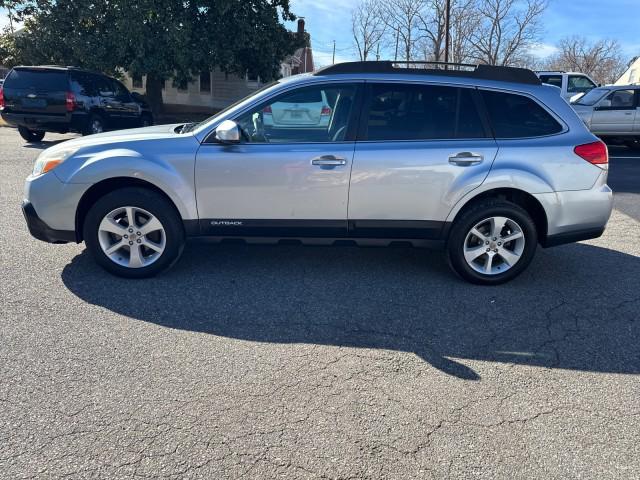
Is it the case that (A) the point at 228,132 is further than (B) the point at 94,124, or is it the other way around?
(B) the point at 94,124

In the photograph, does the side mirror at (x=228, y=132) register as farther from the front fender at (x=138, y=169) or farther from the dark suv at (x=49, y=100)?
the dark suv at (x=49, y=100)

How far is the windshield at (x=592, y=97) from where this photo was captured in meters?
13.8

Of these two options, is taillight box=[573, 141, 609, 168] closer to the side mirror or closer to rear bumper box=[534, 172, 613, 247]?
rear bumper box=[534, 172, 613, 247]

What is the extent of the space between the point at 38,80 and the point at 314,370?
1172 cm

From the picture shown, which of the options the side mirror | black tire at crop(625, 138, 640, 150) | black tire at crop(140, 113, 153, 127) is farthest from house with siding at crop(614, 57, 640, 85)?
the side mirror

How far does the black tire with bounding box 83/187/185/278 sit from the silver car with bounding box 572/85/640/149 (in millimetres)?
12676

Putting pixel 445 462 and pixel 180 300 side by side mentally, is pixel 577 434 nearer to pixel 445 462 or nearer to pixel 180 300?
pixel 445 462

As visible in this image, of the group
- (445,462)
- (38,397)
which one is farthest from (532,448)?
(38,397)

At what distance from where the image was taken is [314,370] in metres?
3.19

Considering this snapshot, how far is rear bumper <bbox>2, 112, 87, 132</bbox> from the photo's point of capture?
472 inches

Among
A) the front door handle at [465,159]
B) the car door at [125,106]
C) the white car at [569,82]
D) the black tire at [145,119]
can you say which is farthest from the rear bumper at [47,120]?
the white car at [569,82]

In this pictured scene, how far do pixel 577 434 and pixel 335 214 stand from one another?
242cm

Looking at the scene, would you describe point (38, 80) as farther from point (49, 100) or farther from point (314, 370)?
point (314, 370)

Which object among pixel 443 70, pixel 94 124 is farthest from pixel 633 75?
pixel 443 70
